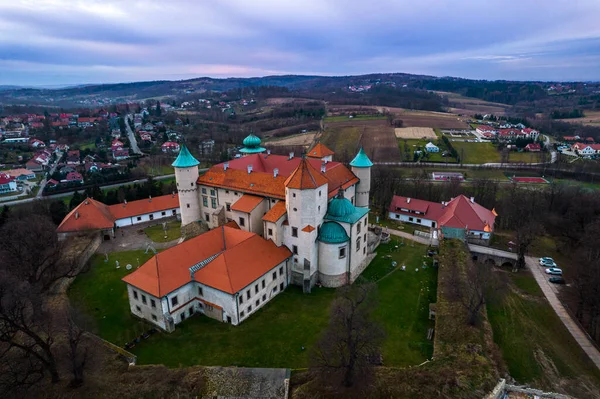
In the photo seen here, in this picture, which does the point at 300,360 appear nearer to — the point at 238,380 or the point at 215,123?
the point at 238,380

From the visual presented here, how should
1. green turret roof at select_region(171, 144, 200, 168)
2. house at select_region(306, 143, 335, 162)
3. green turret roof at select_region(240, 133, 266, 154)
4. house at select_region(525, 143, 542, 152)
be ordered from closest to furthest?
green turret roof at select_region(171, 144, 200, 168) → house at select_region(306, 143, 335, 162) → green turret roof at select_region(240, 133, 266, 154) → house at select_region(525, 143, 542, 152)

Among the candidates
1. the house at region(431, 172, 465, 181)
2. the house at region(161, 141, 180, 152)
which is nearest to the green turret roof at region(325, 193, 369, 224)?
the house at region(431, 172, 465, 181)

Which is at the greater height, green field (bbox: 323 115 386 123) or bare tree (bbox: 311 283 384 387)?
green field (bbox: 323 115 386 123)

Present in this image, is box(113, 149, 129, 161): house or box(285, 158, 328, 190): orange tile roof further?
box(113, 149, 129, 161): house

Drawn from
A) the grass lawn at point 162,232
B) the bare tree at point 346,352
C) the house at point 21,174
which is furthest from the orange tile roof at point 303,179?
the house at point 21,174

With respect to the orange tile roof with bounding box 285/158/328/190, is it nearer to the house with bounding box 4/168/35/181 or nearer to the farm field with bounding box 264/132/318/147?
the farm field with bounding box 264/132/318/147

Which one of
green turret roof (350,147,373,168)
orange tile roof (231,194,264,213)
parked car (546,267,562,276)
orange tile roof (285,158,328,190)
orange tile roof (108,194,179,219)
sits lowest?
parked car (546,267,562,276)

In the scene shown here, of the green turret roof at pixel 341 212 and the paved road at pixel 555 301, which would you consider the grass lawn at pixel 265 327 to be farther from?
the paved road at pixel 555 301
